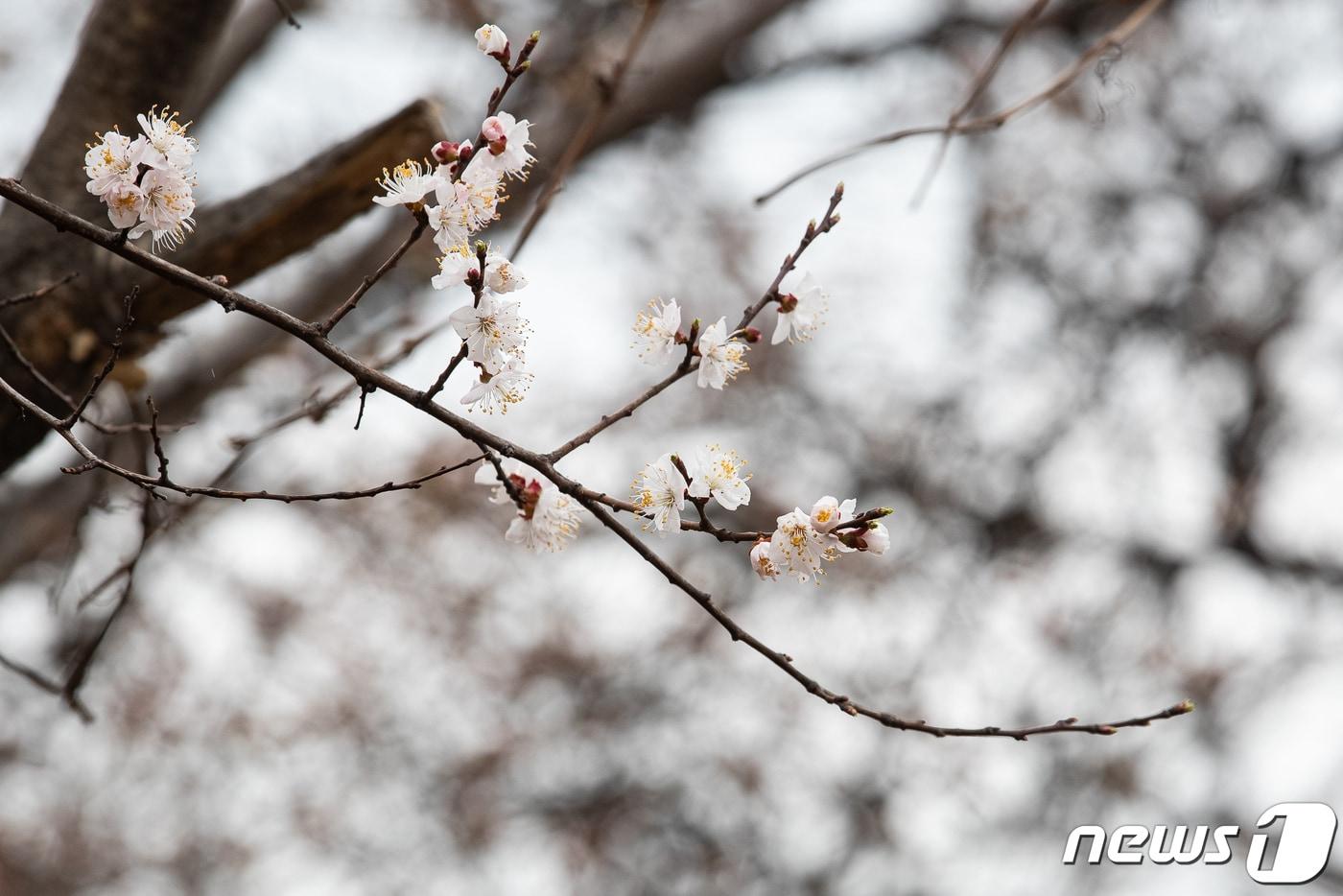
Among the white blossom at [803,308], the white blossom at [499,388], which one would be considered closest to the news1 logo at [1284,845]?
the white blossom at [803,308]

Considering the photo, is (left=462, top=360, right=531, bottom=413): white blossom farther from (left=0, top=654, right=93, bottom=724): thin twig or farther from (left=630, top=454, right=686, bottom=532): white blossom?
(left=0, top=654, right=93, bottom=724): thin twig

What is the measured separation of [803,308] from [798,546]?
0.34 meters

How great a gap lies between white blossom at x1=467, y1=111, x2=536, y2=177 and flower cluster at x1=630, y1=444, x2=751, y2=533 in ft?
1.33

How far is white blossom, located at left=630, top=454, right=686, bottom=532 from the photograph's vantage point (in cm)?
132

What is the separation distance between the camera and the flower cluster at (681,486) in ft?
4.35

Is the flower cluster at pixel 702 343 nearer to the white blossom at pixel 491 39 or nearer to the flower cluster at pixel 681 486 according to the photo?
the flower cluster at pixel 681 486

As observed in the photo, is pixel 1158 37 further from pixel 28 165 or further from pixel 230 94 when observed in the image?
pixel 28 165

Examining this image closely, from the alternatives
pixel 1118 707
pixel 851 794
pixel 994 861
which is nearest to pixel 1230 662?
pixel 1118 707

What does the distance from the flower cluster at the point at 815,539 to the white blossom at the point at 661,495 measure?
0.39ft

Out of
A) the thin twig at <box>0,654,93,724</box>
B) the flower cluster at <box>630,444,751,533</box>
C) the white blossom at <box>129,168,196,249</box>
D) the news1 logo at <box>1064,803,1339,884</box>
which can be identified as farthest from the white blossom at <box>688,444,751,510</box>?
the news1 logo at <box>1064,803,1339,884</box>

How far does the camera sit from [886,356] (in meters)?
7.07

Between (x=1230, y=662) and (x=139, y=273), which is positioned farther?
(x=1230, y=662)

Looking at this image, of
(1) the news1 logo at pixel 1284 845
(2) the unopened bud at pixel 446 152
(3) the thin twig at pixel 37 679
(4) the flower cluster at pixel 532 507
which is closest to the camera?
(2) the unopened bud at pixel 446 152

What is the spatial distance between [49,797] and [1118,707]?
837 cm
